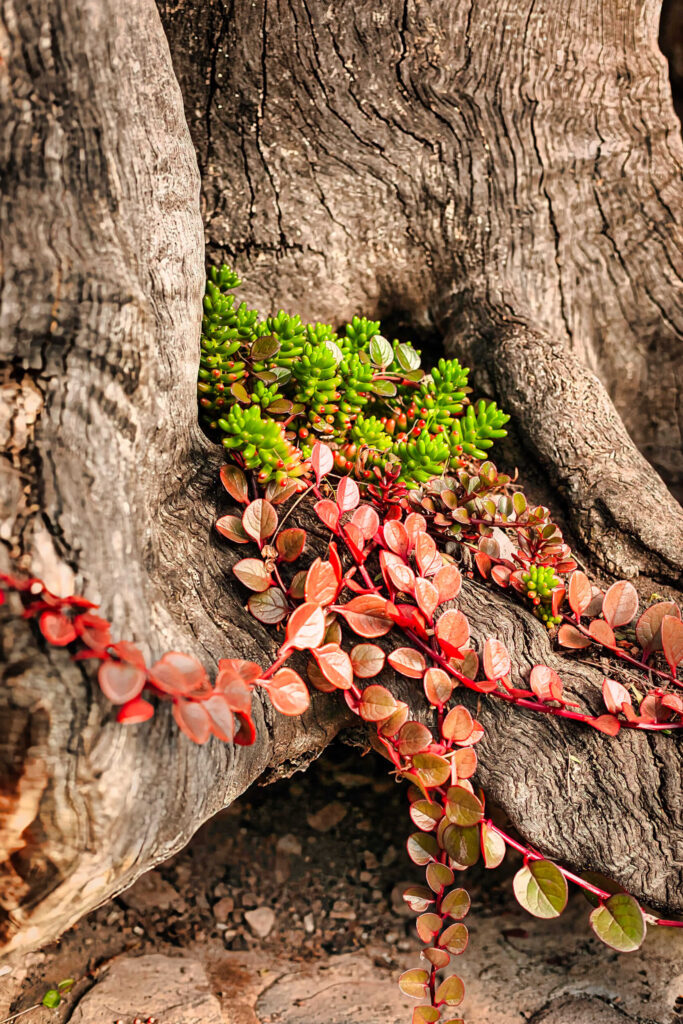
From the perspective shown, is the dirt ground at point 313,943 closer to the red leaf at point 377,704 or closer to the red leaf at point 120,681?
the red leaf at point 377,704

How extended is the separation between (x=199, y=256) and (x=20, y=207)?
0.49 metres

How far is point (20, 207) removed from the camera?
53.8 inches

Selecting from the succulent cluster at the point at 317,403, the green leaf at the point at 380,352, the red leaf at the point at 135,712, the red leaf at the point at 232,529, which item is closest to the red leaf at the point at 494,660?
the succulent cluster at the point at 317,403

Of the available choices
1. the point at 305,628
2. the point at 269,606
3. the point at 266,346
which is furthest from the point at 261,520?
the point at 266,346

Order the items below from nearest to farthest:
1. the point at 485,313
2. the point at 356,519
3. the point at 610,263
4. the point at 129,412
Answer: the point at 129,412, the point at 356,519, the point at 485,313, the point at 610,263

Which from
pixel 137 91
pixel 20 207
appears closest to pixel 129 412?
pixel 20 207

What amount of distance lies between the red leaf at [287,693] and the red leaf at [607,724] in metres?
0.75

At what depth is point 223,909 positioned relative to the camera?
2205mm

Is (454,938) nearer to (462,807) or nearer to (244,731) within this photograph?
(462,807)

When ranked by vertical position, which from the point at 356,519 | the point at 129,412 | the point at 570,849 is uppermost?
the point at 129,412

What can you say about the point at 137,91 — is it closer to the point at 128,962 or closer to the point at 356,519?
the point at 356,519

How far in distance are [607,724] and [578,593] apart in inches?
14.3

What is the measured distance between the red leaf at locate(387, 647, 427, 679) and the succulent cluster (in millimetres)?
516

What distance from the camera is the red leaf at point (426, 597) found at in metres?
1.72
